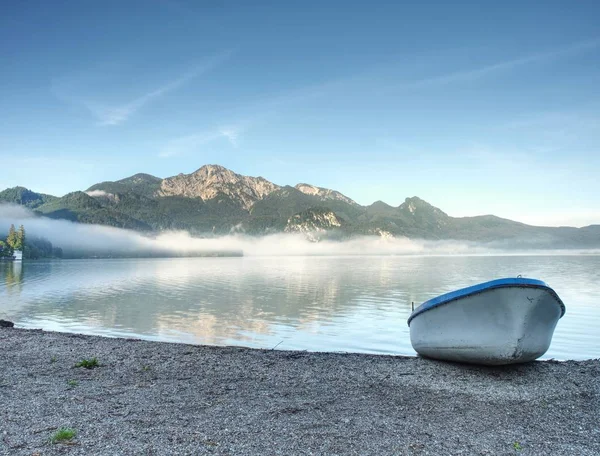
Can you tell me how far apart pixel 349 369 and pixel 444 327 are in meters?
3.63

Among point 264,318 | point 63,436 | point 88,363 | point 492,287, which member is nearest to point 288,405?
point 63,436

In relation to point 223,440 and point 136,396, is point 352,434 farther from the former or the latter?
point 136,396

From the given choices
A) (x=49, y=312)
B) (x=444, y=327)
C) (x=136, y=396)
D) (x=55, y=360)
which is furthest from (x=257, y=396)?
(x=49, y=312)

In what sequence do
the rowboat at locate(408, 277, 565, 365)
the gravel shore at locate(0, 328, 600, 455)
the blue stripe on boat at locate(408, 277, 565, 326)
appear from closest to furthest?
1. the gravel shore at locate(0, 328, 600, 455)
2. the blue stripe on boat at locate(408, 277, 565, 326)
3. the rowboat at locate(408, 277, 565, 365)

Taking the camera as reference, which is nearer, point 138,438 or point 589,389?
point 138,438

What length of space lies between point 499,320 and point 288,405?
713 cm

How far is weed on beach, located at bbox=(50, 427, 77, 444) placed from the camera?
27.1 feet

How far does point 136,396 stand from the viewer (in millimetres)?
11648

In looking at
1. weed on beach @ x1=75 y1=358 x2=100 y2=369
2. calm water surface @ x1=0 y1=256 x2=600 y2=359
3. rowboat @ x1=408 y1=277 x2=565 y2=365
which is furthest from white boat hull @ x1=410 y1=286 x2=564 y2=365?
weed on beach @ x1=75 y1=358 x2=100 y2=369

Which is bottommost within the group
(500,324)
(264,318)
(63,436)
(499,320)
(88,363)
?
(264,318)

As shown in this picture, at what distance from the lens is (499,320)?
45.8 feet

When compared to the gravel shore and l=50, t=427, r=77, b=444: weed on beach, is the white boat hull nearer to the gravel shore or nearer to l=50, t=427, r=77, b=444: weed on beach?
the gravel shore

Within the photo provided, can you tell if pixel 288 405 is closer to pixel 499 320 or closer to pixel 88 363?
pixel 499 320

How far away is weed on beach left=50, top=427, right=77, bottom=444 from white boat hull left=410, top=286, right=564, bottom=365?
37.2 ft
